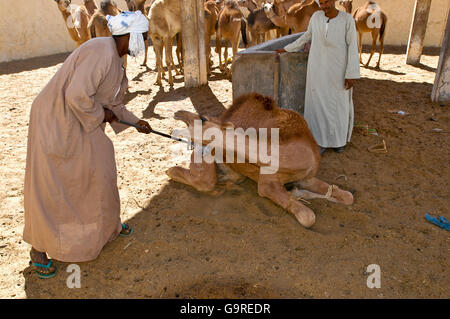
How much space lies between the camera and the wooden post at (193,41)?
7.37 meters

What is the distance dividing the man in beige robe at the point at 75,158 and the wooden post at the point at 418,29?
8.35 meters

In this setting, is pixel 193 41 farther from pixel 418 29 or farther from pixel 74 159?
pixel 418 29

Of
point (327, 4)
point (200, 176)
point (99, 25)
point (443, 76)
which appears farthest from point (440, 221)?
point (99, 25)

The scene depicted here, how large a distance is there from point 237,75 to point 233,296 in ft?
10.4

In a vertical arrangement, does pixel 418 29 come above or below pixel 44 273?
above

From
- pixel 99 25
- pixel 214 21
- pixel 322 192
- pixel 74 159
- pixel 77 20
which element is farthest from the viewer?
pixel 214 21

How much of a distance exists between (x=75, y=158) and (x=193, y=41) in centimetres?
559

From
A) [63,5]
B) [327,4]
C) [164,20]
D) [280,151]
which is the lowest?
[280,151]

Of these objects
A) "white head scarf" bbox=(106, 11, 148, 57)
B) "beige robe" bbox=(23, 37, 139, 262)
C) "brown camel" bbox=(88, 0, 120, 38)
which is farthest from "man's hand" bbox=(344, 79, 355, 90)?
"brown camel" bbox=(88, 0, 120, 38)

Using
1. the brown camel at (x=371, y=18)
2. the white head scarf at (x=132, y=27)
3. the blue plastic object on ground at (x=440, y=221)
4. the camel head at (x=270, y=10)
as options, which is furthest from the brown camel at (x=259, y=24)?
the blue plastic object on ground at (x=440, y=221)

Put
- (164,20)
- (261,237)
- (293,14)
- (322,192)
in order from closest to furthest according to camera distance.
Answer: (261,237) → (322,192) → (164,20) → (293,14)

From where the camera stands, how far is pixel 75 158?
2.56 metres

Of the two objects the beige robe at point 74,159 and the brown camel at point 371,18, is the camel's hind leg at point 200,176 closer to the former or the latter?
the beige robe at point 74,159

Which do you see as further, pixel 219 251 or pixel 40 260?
pixel 219 251
